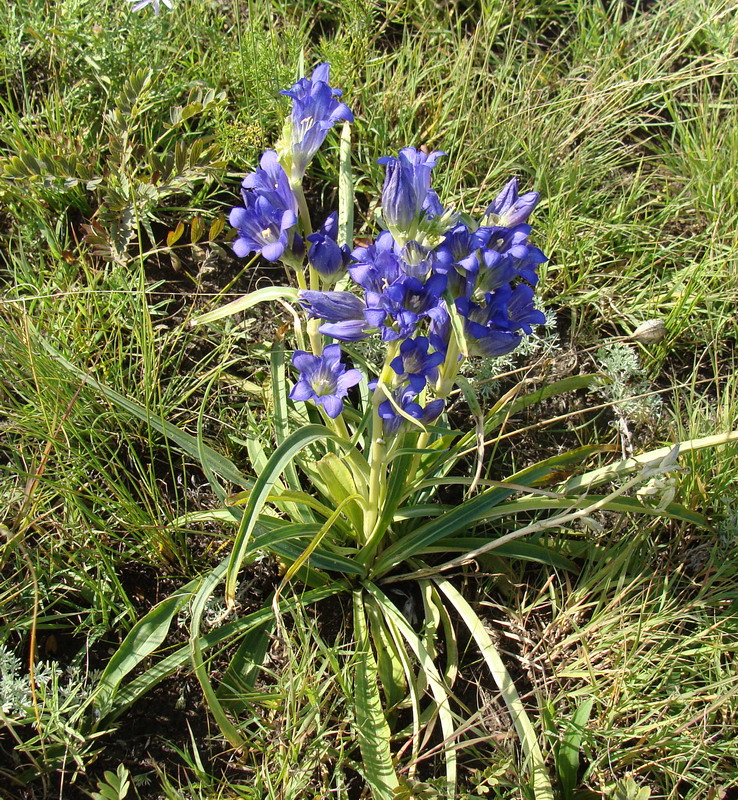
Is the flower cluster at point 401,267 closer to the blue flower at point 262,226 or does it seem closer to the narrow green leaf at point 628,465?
the blue flower at point 262,226

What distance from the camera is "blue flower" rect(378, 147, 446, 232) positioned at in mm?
1488

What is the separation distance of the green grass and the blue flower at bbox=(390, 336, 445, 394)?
723 millimetres

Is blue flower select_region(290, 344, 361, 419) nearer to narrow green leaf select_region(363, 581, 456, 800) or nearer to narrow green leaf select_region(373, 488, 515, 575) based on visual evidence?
narrow green leaf select_region(373, 488, 515, 575)

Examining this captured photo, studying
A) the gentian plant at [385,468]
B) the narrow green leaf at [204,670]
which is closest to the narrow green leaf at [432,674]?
the gentian plant at [385,468]

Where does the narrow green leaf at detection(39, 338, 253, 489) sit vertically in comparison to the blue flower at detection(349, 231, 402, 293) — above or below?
below

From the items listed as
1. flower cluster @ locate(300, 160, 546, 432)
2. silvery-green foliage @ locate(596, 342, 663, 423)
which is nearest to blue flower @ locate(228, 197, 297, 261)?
flower cluster @ locate(300, 160, 546, 432)

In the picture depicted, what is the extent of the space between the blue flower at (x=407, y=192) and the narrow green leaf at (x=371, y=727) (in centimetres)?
112

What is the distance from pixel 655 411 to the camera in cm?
263

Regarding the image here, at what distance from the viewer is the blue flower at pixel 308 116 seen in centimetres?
168

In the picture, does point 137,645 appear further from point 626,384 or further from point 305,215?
point 626,384

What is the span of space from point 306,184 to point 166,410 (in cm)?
121

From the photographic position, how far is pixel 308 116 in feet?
5.57

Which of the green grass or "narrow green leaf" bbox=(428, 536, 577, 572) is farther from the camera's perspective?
"narrow green leaf" bbox=(428, 536, 577, 572)

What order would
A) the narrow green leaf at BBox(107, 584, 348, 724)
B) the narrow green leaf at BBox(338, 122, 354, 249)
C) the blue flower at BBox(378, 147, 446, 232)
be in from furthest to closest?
1. the narrow green leaf at BBox(338, 122, 354, 249)
2. the narrow green leaf at BBox(107, 584, 348, 724)
3. the blue flower at BBox(378, 147, 446, 232)
